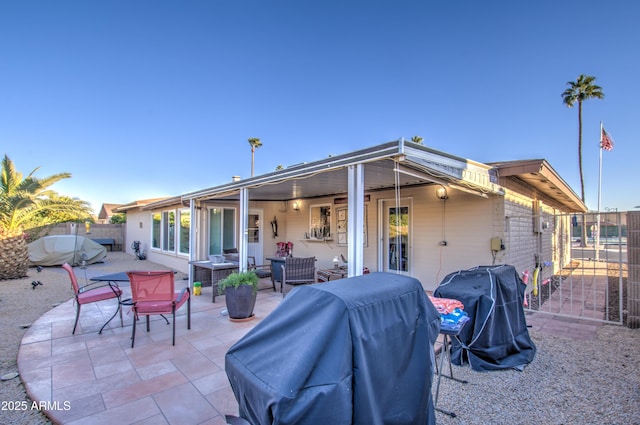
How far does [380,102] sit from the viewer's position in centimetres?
1201

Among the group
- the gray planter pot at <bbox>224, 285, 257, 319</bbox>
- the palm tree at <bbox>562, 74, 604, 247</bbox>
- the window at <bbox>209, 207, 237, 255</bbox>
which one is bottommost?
the gray planter pot at <bbox>224, 285, 257, 319</bbox>

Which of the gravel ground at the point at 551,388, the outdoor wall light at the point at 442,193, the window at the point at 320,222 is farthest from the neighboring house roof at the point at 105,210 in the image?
the outdoor wall light at the point at 442,193

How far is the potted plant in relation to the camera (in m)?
4.91

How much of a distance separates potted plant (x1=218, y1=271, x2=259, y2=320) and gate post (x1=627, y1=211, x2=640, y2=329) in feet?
19.1

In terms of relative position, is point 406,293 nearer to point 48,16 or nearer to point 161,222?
point 48,16

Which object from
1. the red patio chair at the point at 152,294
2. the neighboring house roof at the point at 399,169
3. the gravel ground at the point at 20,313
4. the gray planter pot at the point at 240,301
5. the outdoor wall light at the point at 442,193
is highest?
the neighboring house roof at the point at 399,169

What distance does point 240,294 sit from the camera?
193 inches

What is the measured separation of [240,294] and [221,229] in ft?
18.5

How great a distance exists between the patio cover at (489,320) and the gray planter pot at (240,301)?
2.90 meters

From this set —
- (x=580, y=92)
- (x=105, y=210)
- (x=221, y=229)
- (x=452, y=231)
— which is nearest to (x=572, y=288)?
(x=452, y=231)

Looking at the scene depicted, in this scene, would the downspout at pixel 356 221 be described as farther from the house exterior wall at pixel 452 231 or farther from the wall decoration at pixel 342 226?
the wall decoration at pixel 342 226

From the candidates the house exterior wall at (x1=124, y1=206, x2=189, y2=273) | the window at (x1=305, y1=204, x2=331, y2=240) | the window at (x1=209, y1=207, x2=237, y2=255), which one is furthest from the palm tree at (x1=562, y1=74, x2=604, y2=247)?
the house exterior wall at (x1=124, y1=206, x2=189, y2=273)

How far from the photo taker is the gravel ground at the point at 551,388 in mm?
2545

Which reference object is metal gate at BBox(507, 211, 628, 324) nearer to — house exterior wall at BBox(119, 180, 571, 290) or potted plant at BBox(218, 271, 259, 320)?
house exterior wall at BBox(119, 180, 571, 290)
